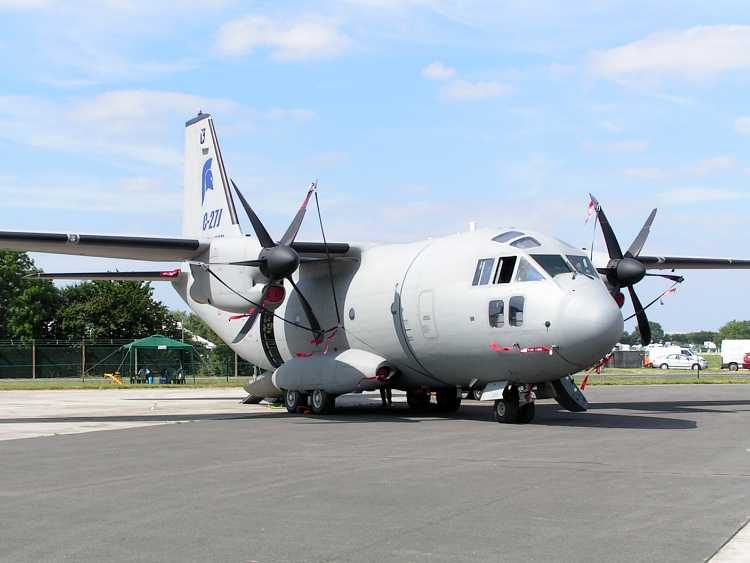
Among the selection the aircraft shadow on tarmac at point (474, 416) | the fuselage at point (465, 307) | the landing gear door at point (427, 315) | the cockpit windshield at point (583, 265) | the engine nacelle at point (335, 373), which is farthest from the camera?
the engine nacelle at point (335, 373)

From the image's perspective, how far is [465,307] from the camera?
18672 millimetres

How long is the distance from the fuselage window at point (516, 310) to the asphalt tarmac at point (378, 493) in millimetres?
2033

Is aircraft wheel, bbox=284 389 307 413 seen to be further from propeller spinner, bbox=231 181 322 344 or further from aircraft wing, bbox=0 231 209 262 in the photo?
aircraft wing, bbox=0 231 209 262

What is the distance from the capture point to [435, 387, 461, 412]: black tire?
2242 centimetres

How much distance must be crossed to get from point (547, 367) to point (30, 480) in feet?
32.6

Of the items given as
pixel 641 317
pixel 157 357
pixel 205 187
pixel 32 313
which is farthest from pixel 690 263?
pixel 32 313

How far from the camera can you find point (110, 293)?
72.6 metres

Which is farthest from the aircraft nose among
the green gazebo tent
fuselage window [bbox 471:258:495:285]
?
the green gazebo tent

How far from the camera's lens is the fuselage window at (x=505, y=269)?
1819 centimetres

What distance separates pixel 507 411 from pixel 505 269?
2.89 metres

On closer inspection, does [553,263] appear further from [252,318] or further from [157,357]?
[157,357]

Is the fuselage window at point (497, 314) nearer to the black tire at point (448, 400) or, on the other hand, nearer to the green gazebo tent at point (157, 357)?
the black tire at point (448, 400)

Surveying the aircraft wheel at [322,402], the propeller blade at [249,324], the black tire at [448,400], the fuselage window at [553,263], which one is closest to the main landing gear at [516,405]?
the fuselage window at [553,263]

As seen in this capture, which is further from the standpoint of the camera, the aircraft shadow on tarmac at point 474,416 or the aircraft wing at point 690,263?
the aircraft wing at point 690,263
